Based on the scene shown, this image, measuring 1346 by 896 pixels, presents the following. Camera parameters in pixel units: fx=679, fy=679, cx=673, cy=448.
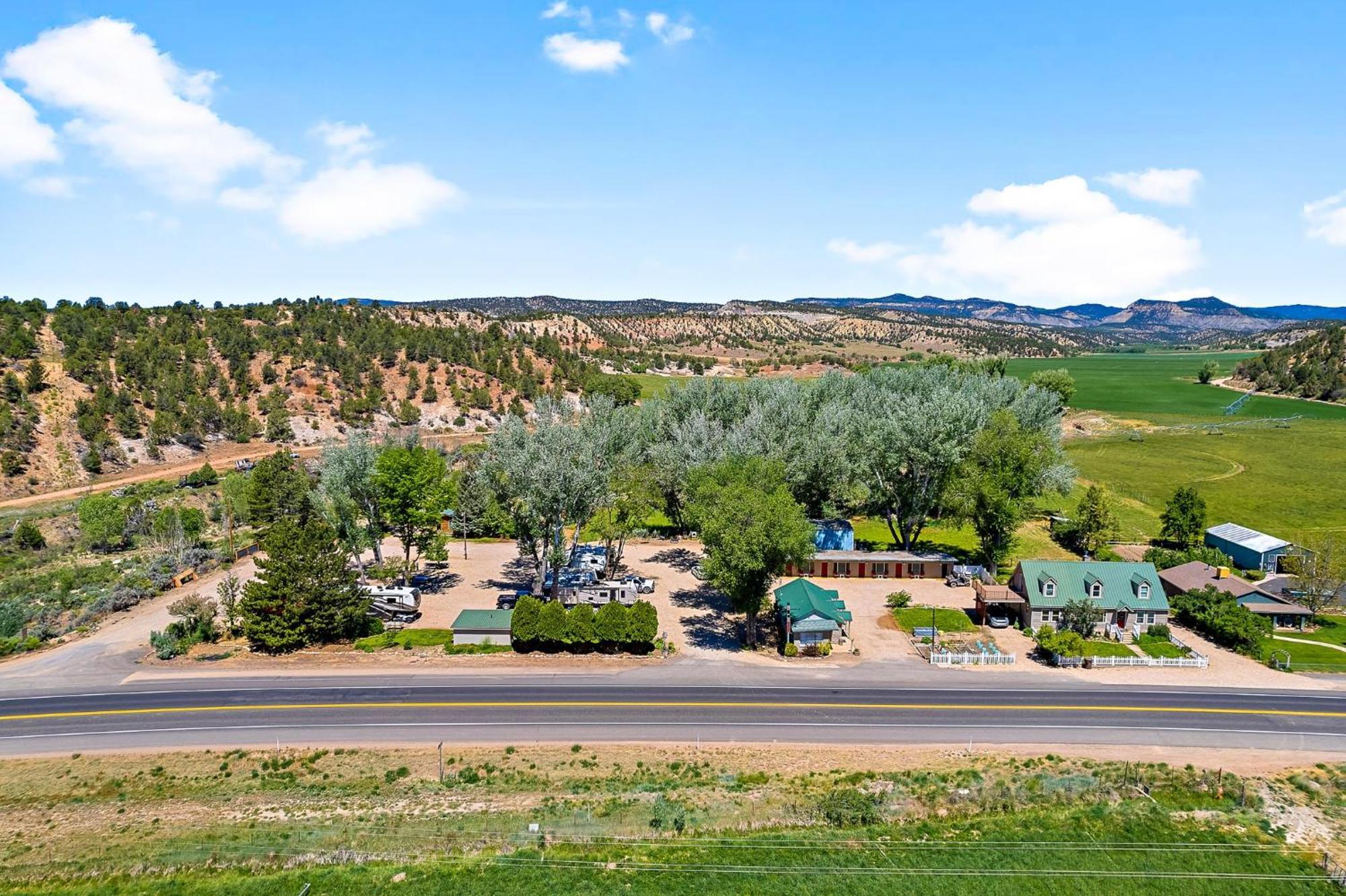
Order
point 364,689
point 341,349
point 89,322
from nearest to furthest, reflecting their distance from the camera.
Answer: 1. point 364,689
2. point 89,322
3. point 341,349

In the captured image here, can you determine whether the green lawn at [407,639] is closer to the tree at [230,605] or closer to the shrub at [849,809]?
the tree at [230,605]

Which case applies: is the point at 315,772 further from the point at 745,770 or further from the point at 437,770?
the point at 745,770

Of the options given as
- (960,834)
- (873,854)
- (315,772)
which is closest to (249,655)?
(315,772)

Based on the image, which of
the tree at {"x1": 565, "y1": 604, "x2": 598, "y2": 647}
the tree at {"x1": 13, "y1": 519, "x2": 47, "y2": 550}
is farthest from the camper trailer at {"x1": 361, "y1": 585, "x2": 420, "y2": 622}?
the tree at {"x1": 13, "y1": 519, "x2": 47, "y2": 550}

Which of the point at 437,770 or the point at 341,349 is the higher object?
the point at 341,349

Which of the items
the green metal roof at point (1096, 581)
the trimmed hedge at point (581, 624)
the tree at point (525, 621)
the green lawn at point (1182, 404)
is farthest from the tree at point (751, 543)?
the green lawn at point (1182, 404)

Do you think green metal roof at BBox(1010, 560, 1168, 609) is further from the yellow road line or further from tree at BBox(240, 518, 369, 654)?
tree at BBox(240, 518, 369, 654)
